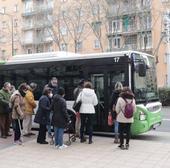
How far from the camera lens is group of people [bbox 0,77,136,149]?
10.8 metres

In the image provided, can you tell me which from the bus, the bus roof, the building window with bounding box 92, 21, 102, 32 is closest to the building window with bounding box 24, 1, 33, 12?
the building window with bounding box 92, 21, 102, 32

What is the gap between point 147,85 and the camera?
1304cm

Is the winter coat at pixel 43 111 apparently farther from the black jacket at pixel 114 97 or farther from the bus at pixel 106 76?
the bus at pixel 106 76

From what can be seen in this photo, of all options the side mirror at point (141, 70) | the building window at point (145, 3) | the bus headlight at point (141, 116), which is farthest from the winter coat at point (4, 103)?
the building window at point (145, 3)

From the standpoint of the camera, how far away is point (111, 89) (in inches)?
506

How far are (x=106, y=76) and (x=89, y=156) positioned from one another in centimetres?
379

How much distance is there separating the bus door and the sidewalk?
4.27 ft

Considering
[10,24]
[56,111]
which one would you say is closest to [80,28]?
[10,24]

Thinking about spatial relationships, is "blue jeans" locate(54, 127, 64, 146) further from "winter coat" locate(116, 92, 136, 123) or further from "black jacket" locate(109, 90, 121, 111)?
"black jacket" locate(109, 90, 121, 111)

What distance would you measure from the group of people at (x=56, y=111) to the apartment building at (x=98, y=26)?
24.9 meters

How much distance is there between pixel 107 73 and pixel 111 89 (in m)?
0.54

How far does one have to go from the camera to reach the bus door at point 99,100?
1296 centimetres

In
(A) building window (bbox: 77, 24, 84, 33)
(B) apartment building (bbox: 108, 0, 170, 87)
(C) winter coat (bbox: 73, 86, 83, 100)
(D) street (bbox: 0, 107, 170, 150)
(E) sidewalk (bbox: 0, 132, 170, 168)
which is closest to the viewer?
(E) sidewalk (bbox: 0, 132, 170, 168)

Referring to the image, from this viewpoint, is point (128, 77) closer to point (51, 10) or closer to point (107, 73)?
point (107, 73)
